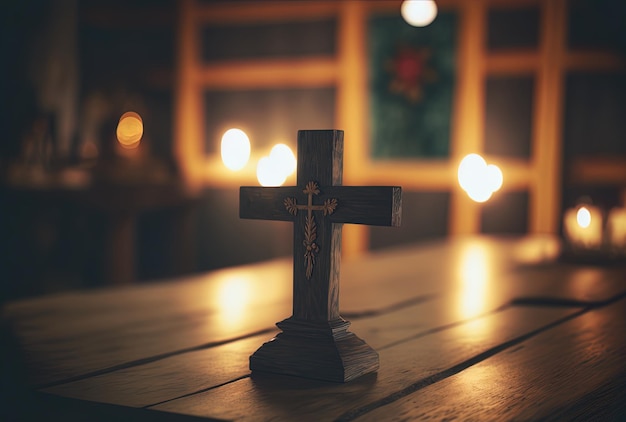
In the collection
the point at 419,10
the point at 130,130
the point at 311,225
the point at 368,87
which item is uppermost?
the point at 419,10

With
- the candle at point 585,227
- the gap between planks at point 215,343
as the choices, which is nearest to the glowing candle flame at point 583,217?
the candle at point 585,227

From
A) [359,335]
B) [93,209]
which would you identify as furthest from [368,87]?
[359,335]

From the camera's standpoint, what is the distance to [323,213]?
1.19 m

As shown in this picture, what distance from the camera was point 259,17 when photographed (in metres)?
6.17

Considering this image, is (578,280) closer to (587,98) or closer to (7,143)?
(587,98)

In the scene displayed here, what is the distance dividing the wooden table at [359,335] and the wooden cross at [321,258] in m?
0.03

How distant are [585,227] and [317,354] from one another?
191 cm

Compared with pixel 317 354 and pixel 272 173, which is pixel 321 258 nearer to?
pixel 317 354

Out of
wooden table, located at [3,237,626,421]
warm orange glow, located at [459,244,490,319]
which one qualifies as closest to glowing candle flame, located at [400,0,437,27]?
warm orange glow, located at [459,244,490,319]

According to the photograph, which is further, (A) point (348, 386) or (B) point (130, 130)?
(B) point (130, 130)

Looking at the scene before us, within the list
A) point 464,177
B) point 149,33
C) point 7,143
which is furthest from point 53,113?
point 464,177

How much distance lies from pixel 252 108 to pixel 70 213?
5.41ft

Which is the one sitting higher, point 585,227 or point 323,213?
point 323,213

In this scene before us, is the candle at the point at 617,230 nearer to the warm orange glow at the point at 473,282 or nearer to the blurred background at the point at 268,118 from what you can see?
the warm orange glow at the point at 473,282
